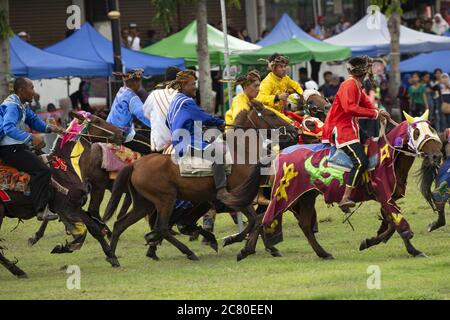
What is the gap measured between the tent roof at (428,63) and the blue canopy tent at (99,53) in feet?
24.6

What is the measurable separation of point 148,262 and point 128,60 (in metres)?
13.1

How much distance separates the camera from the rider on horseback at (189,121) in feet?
47.4

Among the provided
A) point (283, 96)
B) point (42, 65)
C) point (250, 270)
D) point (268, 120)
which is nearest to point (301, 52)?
point (42, 65)

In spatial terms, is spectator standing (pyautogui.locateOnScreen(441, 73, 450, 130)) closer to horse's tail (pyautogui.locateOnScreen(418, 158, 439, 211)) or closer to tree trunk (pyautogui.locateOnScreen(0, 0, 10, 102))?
tree trunk (pyautogui.locateOnScreen(0, 0, 10, 102))

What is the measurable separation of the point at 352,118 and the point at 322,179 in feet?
2.69

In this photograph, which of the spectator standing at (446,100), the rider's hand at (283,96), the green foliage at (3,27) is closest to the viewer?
the rider's hand at (283,96)

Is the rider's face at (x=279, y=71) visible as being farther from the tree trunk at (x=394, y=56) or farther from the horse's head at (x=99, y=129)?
the tree trunk at (x=394, y=56)

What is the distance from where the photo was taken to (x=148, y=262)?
14797 millimetres

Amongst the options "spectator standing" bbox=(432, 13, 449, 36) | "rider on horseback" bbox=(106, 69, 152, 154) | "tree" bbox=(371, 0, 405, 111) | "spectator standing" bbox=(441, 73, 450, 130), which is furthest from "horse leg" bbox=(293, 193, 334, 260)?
"spectator standing" bbox=(432, 13, 449, 36)

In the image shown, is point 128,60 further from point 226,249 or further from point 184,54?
point 226,249

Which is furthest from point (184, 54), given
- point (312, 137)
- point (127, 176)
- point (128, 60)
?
point (127, 176)

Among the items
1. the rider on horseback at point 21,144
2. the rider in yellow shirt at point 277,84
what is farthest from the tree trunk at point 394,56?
the rider on horseback at point 21,144

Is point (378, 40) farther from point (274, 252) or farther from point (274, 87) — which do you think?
point (274, 252)

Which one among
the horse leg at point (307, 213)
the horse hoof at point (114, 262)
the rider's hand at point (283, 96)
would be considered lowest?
the horse hoof at point (114, 262)
